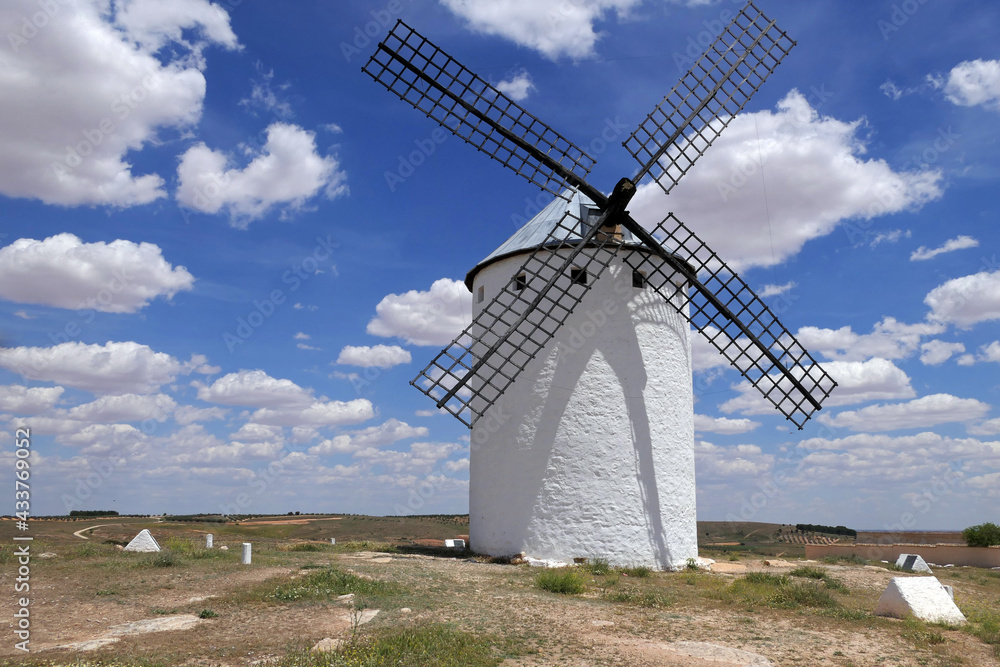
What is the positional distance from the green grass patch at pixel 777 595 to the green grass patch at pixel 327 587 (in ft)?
16.1

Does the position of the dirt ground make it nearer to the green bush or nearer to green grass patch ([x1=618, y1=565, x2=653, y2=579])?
green grass patch ([x1=618, y1=565, x2=653, y2=579])

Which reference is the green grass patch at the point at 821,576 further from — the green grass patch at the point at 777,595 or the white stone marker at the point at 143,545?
the white stone marker at the point at 143,545

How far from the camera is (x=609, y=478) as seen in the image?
1260 cm

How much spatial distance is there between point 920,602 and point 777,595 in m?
1.75

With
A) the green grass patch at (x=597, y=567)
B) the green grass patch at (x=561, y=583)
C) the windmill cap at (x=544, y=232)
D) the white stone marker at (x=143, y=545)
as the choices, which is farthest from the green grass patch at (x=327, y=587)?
the windmill cap at (x=544, y=232)

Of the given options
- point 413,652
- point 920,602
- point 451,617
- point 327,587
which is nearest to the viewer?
point 413,652

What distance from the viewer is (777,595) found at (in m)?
9.26

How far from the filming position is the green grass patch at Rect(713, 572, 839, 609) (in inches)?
354

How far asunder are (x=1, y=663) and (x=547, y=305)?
986 cm

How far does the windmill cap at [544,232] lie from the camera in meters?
13.5

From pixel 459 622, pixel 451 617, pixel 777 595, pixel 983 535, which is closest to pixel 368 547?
pixel 451 617

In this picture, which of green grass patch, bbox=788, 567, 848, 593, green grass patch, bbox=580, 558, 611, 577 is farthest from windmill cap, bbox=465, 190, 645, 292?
green grass patch, bbox=788, 567, 848, 593

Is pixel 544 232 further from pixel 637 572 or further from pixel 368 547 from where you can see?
pixel 368 547

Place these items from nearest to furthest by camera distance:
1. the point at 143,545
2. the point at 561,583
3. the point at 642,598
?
the point at 642,598, the point at 561,583, the point at 143,545
